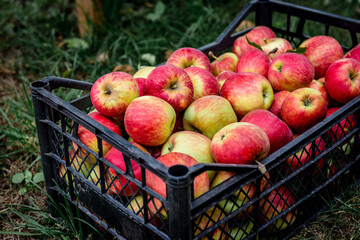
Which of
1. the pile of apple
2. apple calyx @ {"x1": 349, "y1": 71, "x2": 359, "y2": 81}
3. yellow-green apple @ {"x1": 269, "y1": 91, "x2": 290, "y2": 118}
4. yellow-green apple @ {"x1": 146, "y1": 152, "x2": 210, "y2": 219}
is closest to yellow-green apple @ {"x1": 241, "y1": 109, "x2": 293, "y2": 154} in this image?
the pile of apple

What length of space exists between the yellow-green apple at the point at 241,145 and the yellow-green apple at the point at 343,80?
1.87 ft

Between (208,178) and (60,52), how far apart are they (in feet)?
7.58

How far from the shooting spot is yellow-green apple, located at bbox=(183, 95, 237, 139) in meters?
1.65

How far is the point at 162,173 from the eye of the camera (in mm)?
1187

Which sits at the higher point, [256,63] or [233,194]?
[256,63]

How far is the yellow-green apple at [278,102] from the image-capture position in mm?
1865

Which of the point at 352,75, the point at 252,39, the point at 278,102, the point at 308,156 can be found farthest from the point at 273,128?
the point at 252,39

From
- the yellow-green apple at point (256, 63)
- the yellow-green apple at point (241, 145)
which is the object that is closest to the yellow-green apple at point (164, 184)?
the yellow-green apple at point (241, 145)

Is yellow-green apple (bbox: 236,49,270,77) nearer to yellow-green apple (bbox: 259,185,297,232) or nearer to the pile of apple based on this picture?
the pile of apple

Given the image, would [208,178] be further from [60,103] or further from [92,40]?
[92,40]

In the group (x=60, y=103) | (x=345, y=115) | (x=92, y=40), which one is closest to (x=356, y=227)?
(x=345, y=115)

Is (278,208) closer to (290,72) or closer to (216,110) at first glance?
(216,110)

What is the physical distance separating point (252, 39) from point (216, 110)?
85cm

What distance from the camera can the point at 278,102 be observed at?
1.87m
